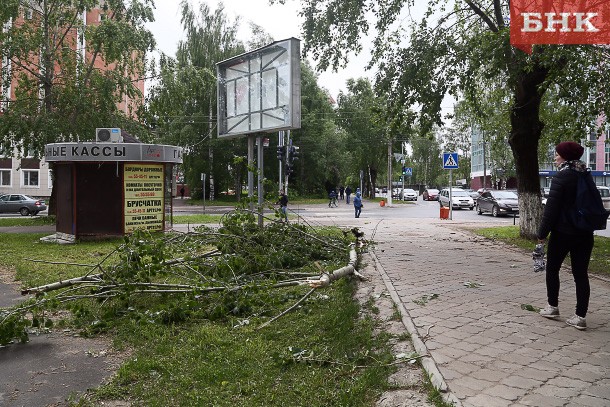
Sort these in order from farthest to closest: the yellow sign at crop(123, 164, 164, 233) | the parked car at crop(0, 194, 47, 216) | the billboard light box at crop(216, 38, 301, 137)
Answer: the parked car at crop(0, 194, 47, 216) → the yellow sign at crop(123, 164, 164, 233) → the billboard light box at crop(216, 38, 301, 137)

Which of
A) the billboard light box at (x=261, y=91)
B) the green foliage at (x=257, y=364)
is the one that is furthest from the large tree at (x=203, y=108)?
the green foliage at (x=257, y=364)

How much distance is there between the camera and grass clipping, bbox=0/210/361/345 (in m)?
5.82

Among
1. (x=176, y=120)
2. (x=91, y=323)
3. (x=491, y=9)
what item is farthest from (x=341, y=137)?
(x=91, y=323)

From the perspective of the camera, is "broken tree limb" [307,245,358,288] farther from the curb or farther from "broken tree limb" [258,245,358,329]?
the curb

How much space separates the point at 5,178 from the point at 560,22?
5007 cm

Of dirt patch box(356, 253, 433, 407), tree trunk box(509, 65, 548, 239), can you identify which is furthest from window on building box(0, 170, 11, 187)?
dirt patch box(356, 253, 433, 407)

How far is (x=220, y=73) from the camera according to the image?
558 inches

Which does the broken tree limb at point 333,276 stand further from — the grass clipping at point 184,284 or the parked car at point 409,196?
the parked car at point 409,196

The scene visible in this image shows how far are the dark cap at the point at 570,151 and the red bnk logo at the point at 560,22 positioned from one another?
4.25m

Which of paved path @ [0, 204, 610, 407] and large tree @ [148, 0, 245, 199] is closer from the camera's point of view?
paved path @ [0, 204, 610, 407]

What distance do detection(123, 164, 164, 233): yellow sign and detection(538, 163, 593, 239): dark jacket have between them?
37.5 feet

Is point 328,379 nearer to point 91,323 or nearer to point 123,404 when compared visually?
point 123,404

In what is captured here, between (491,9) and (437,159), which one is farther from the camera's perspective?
(437,159)

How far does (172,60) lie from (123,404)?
21.3 m
